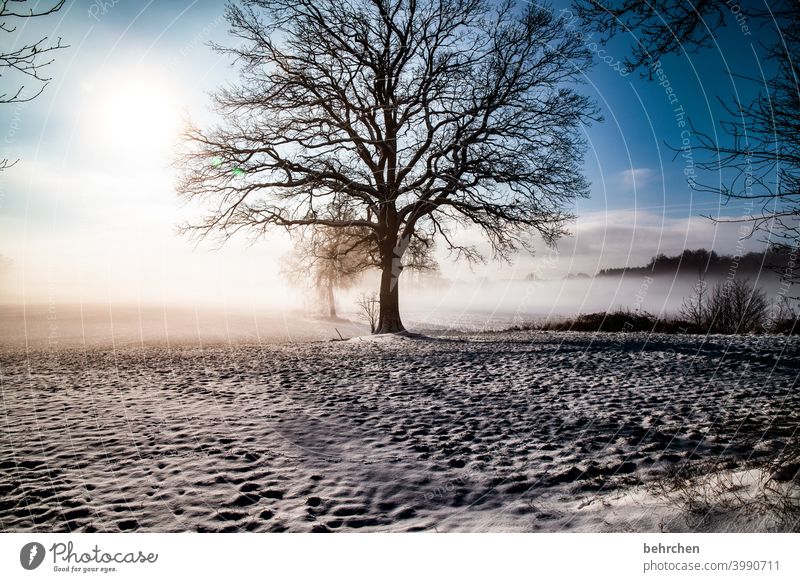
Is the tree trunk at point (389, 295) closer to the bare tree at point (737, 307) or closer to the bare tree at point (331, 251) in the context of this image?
the bare tree at point (331, 251)

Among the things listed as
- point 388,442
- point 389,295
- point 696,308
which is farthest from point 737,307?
point 388,442

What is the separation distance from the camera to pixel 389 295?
18.9m

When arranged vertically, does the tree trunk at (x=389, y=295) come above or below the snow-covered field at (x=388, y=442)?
above

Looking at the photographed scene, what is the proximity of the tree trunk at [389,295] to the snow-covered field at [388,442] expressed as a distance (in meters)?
8.05

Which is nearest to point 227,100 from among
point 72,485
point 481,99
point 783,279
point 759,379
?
point 481,99

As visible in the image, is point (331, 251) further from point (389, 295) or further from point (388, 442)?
point (388, 442)

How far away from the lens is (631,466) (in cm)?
424

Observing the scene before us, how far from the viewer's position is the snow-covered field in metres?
3.38

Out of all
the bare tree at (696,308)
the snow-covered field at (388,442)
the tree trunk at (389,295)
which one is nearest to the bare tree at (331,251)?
the tree trunk at (389,295)
